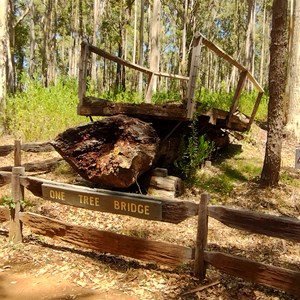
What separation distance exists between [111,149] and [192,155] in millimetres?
1752

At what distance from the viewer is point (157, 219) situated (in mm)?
4090

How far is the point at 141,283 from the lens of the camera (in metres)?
3.96

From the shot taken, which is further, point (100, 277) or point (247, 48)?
point (247, 48)

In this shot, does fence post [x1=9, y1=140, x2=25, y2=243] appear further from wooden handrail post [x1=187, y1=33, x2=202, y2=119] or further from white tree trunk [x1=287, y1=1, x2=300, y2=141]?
white tree trunk [x1=287, y1=1, x2=300, y2=141]

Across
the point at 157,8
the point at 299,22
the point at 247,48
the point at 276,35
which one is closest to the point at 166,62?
the point at 247,48

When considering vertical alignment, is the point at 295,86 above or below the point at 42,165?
above

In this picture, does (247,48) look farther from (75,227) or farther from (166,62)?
(166,62)

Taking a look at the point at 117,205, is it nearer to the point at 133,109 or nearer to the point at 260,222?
the point at 260,222

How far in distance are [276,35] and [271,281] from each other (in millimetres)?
4157

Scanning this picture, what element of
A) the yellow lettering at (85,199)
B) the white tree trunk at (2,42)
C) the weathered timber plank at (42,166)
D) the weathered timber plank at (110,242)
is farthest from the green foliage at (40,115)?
the yellow lettering at (85,199)

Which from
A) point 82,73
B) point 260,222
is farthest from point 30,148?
point 260,222

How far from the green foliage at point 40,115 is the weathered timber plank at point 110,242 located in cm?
513

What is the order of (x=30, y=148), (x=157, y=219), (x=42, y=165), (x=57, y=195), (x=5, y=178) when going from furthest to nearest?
(x=30, y=148)
(x=42, y=165)
(x=5, y=178)
(x=57, y=195)
(x=157, y=219)

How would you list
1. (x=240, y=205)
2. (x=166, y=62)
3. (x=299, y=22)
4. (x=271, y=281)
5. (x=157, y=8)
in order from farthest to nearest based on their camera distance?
(x=166, y=62)
(x=157, y=8)
(x=299, y=22)
(x=240, y=205)
(x=271, y=281)
